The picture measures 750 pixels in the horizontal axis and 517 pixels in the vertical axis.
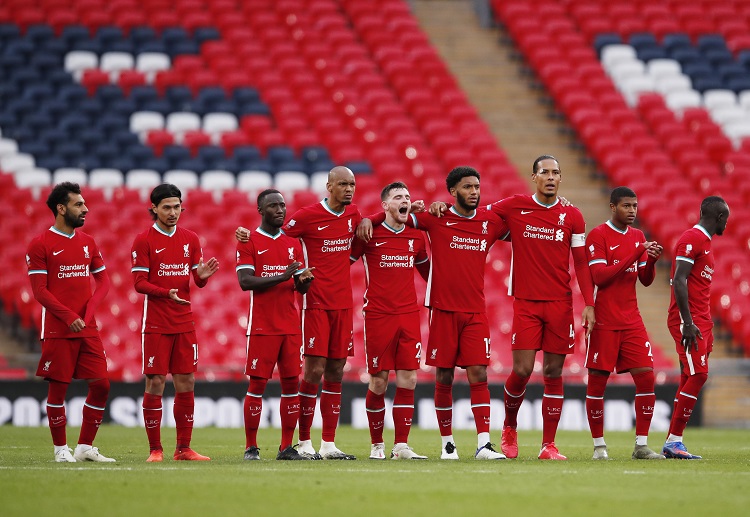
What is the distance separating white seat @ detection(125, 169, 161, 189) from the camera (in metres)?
23.9

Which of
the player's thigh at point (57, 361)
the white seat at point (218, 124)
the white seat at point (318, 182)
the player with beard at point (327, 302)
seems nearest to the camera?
the player's thigh at point (57, 361)

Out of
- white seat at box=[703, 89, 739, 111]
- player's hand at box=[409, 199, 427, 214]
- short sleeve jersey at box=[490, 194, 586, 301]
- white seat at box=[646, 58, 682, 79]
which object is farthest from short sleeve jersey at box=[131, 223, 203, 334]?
white seat at box=[646, 58, 682, 79]

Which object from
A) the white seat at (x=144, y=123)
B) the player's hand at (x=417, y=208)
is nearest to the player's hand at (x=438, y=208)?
the player's hand at (x=417, y=208)

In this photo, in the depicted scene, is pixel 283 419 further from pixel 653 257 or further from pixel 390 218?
pixel 653 257

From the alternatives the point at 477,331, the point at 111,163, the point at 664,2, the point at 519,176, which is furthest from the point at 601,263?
the point at 664,2

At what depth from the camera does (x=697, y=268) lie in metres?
11.9

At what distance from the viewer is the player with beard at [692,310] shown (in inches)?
458

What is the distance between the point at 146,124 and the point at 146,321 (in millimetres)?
14629

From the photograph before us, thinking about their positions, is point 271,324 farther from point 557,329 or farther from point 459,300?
point 557,329

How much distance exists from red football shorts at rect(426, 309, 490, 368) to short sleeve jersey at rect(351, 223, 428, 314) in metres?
0.35

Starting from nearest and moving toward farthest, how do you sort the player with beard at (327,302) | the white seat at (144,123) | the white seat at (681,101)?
the player with beard at (327,302) → the white seat at (144,123) → the white seat at (681,101)

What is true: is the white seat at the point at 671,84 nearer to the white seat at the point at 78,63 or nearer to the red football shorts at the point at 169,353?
the white seat at the point at 78,63

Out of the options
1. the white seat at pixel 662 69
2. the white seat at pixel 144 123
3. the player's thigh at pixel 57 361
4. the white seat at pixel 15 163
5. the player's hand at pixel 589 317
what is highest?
the white seat at pixel 662 69

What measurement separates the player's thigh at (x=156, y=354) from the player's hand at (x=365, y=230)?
2099 mm
